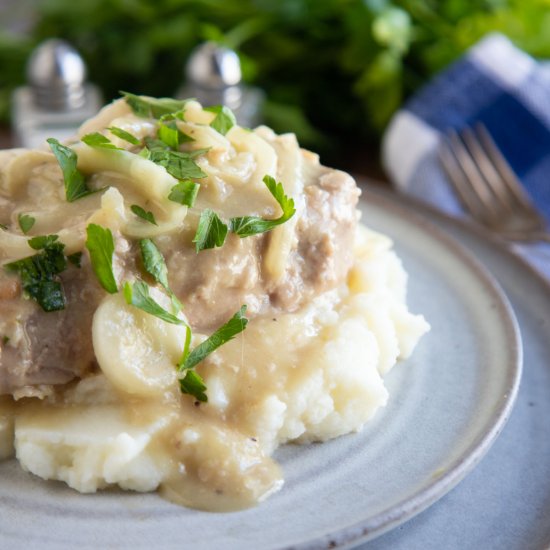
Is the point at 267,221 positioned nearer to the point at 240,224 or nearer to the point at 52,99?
the point at 240,224

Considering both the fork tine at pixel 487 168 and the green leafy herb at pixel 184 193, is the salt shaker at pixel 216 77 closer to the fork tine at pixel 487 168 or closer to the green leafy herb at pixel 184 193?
the fork tine at pixel 487 168

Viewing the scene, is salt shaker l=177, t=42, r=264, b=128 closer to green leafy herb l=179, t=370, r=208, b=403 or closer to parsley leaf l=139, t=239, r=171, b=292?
parsley leaf l=139, t=239, r=171, b=292

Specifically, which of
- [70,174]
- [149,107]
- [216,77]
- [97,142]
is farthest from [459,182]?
[70,174]

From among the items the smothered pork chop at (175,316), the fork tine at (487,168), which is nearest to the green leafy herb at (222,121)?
the smothered pork chop at (175,316)

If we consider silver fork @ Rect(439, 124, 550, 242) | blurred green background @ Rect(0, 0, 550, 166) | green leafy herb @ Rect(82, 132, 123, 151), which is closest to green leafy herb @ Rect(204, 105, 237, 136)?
green leafy herb @ Rect(82, 132, 123, 151)

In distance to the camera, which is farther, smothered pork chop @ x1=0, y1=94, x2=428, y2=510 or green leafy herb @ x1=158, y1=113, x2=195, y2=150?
green leafy herb @ x1=158, y1=113, x2=195, y2=150
